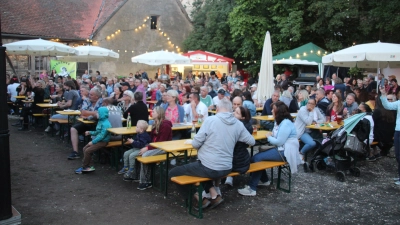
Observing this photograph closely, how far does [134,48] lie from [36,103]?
16105 mm

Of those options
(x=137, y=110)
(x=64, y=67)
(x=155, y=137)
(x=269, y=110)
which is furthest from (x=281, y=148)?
(x=64, y=67)

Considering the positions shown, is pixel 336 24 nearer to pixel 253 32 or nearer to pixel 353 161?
pixel 253 32

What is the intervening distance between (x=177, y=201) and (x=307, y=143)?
3099mm

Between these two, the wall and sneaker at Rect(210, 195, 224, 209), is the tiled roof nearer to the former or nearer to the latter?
the wall

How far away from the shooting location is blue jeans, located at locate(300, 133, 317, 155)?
24.6ft

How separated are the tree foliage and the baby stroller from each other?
11035 mm

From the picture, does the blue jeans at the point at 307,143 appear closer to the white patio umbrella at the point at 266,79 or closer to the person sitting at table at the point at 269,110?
the person sitting at table at the point at 269,110

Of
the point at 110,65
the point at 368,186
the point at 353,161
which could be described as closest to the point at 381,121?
the point at 353,161

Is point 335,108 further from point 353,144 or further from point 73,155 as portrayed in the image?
point 73,155

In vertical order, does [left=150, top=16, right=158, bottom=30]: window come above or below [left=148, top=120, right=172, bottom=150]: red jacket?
above

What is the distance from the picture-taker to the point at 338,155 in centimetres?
699

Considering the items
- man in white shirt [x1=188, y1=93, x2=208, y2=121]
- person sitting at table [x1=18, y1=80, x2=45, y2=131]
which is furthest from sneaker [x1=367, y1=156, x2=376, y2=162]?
person sitting at table [x1=18, y1=80, x2=45, y2=131]

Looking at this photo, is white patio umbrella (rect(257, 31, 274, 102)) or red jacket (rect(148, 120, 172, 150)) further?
white patio umbrella (rect(257, 31, 274, 102))

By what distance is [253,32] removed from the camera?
71.1 feet
